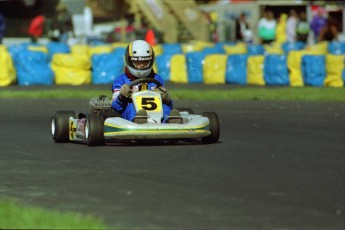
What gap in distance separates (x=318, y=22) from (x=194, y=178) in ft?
76.5

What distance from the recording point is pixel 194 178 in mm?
8867

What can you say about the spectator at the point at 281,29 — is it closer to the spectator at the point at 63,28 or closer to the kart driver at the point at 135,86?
the spectator at the point at 63,28

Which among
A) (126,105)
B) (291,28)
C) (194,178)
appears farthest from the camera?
(291,28)

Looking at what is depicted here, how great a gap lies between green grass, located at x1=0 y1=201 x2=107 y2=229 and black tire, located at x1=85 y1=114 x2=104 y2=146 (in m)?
3.95

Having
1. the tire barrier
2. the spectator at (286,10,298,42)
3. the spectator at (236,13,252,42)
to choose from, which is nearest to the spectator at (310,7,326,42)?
the spectator at (286,10,298,42)

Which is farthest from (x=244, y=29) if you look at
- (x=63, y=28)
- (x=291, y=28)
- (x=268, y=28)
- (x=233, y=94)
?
(x=233, y=94)

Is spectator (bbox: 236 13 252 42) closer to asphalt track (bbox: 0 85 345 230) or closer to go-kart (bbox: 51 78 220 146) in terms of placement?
asphalt track (bbox: 0 85 345 230)

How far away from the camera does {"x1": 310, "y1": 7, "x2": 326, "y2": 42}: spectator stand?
31531mm

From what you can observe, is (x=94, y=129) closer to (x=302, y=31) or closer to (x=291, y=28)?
(x=302, y=31)

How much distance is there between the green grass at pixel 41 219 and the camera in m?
6.57

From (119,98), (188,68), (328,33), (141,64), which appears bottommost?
(188,68)

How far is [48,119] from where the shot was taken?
1545 cm

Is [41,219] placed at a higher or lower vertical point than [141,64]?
lower

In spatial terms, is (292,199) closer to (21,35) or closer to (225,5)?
(225,5)
